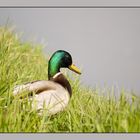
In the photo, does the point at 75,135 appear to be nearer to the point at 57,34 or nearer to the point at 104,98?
the point at 104,98

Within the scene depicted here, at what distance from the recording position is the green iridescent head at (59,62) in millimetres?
3553

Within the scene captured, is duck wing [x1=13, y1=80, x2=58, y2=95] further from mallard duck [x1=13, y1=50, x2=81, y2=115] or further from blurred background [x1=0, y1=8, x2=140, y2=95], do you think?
blurred background [x1=0, y1=8, x2=140, y2=95]

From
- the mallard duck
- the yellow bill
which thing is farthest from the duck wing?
the yellow bill

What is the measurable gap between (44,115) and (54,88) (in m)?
0.18

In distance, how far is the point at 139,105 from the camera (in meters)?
3.53

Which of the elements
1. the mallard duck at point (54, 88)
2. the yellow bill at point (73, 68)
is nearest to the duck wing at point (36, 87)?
the mallard duck at point (54, 88)

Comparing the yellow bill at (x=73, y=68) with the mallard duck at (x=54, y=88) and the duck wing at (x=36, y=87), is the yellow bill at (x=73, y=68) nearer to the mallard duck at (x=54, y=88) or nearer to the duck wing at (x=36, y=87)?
the mallard duck at (x=54, y=88)

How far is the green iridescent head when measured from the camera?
355 cm

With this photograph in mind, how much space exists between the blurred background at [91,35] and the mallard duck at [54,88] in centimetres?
5

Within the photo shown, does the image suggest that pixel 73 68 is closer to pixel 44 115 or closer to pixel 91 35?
pixel 91 35

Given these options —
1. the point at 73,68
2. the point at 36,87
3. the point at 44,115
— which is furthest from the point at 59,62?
the point at 44,115

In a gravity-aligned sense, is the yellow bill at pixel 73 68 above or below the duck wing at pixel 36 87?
above

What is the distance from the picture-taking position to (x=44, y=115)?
3.49 m

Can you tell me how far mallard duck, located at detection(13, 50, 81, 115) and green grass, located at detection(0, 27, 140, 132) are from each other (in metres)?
0.04
